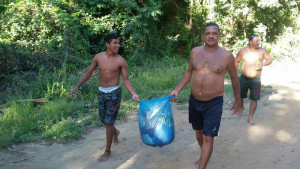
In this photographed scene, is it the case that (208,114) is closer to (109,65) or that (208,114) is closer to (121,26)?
(109,65)

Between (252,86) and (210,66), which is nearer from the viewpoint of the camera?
(210,66)

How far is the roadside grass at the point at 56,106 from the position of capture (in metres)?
4.52

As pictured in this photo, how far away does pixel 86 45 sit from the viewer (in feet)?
29.8

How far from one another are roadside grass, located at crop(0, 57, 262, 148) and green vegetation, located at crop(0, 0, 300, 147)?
0.7 inches

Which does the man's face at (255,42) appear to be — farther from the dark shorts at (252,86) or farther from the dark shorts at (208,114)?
the dark shorts at (208,114)

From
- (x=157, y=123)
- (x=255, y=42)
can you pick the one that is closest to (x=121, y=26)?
(x=255, y=42)

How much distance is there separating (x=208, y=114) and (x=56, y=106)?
135 inches

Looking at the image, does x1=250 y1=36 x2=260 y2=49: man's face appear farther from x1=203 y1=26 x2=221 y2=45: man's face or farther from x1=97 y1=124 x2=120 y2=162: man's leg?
x1=97 y1=124 x2=120 y2=162: man's leg

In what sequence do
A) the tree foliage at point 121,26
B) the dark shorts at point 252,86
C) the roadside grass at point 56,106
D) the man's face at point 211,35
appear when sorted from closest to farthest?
the man's face at point 211,35, the roadside grass at point 56,106, the dark shorts at point 252,86, the tree foliage at point 121,26

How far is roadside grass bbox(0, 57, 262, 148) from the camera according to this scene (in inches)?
178

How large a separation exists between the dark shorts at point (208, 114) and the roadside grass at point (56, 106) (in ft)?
7.45

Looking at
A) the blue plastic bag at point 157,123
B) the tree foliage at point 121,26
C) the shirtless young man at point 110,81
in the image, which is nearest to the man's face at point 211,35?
the blue plastic bag at point 157,123

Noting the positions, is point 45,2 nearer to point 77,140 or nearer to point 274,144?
point 77,140

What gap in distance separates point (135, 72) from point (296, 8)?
9146 mm
